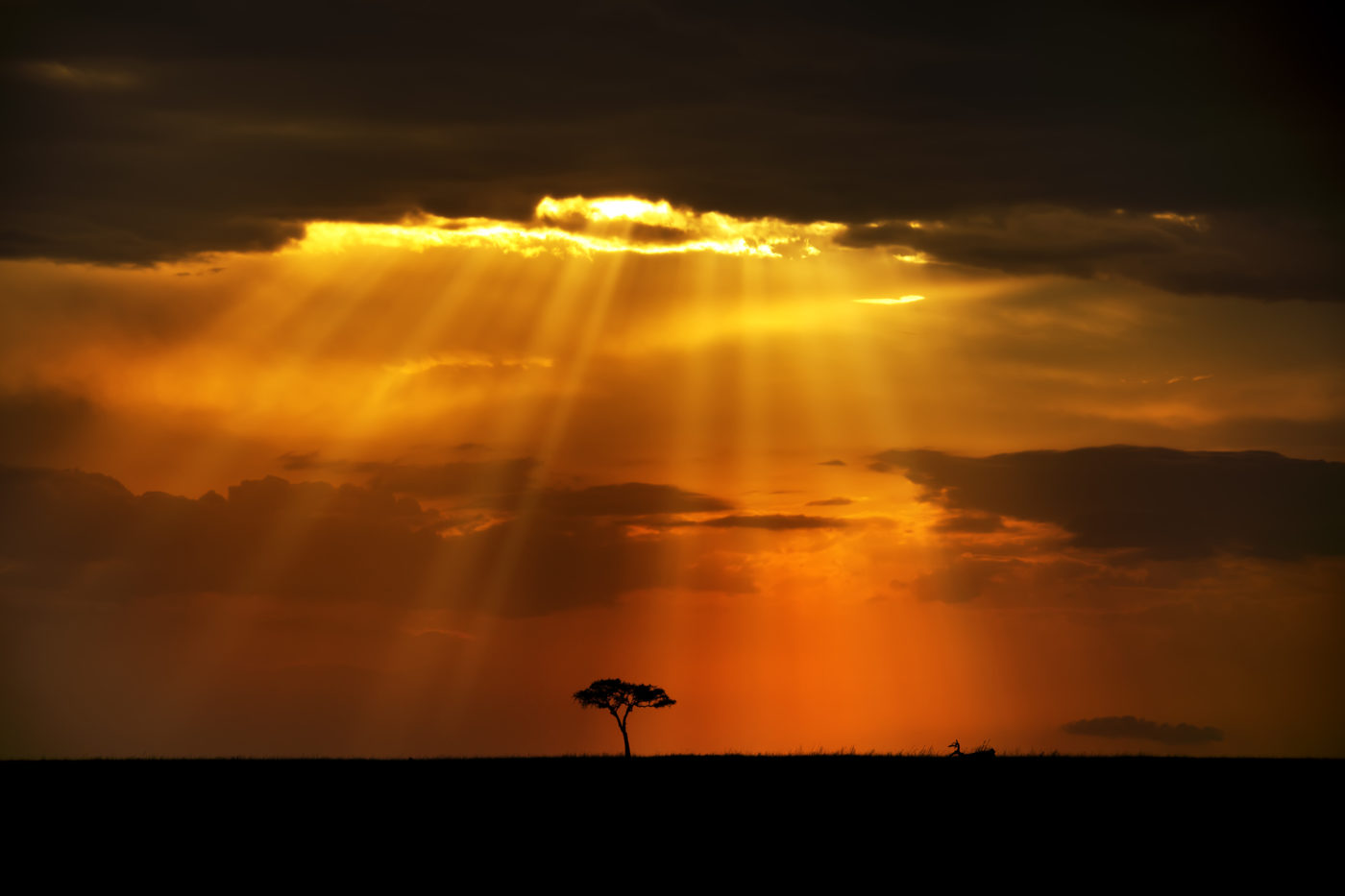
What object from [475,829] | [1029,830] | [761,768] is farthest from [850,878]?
[761,768]

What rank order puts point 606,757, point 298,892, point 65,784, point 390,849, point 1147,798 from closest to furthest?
1. point 298,892
2. point 390,849
3. point 1147,798
4. point 65,784
5. point 606,757

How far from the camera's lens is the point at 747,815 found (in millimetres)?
38312

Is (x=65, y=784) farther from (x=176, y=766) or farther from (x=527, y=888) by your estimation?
(x=527, y=888)

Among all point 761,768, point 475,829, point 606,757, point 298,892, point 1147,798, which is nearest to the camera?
point 298,892

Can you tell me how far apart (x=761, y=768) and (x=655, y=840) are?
14.3 meters

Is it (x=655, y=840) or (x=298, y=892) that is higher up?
(x=655, y=840)

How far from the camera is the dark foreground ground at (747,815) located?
108 ft

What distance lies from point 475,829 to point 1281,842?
2165 cm

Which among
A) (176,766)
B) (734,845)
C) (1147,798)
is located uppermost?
(176,766)

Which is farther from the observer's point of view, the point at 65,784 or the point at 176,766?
the point at 176,766

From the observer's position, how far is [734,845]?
34594mm

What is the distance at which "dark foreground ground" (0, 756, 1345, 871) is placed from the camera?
32.9 m

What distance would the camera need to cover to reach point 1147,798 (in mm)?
40562

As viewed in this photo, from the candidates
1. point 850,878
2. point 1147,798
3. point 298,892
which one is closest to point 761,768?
point 1147,798
